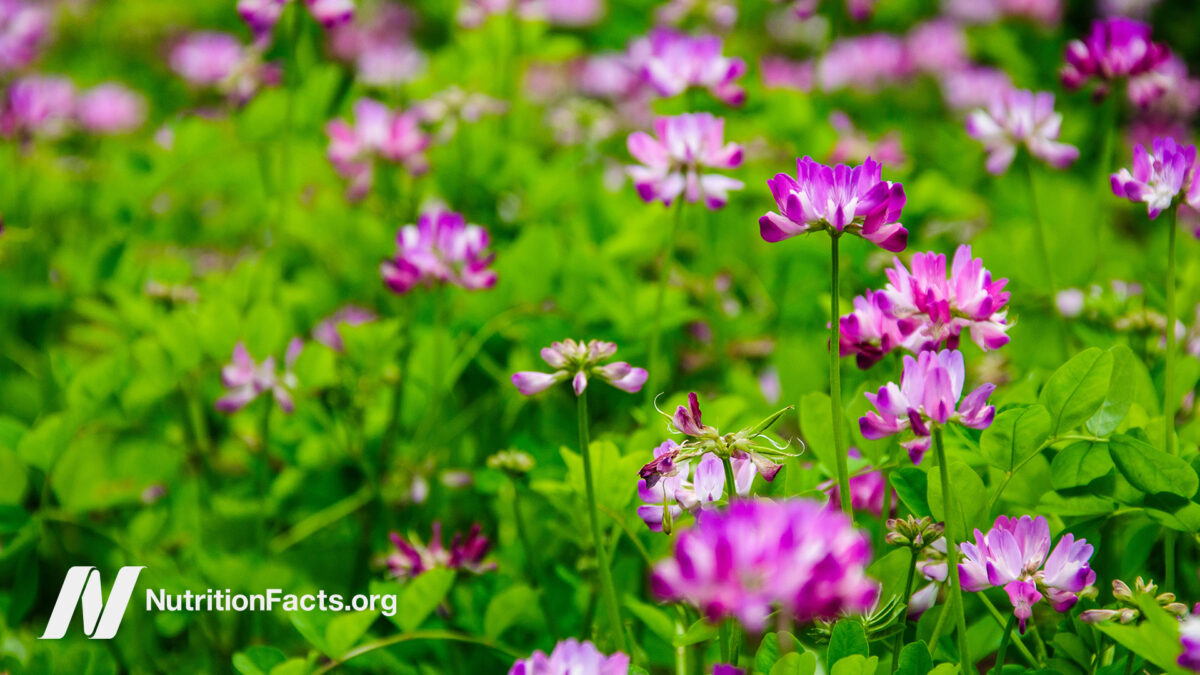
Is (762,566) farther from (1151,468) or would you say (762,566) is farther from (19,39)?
(19,39)

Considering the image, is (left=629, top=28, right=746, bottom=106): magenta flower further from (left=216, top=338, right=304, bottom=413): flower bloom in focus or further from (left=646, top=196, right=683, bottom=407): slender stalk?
(left=216, top=338, right=304, bottom=413): flower bloom in focus

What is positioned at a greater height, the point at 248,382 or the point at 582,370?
the point at 582,370

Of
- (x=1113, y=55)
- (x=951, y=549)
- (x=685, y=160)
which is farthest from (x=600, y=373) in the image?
(x=1113, y=55)

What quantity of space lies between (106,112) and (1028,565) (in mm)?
2494

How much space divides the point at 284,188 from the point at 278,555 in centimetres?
56

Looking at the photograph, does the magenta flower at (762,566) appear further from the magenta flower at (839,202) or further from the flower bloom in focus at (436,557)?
the flower bloom in focus at (436,557)

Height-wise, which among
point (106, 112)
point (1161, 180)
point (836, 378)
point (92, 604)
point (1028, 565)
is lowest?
point (106, 112)

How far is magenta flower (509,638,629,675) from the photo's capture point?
0.75m

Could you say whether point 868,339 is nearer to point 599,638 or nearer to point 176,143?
point 599,638

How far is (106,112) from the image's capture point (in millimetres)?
2654

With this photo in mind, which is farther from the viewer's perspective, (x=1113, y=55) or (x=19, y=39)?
(x=19, y=39)

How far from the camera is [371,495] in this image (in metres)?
1.42

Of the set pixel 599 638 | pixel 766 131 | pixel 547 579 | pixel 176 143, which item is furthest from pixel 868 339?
pixel 176 143

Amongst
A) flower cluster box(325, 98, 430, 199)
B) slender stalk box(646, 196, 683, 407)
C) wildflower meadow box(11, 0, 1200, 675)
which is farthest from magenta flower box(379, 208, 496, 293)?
flower cluster box(325, 98, 430, 199)
